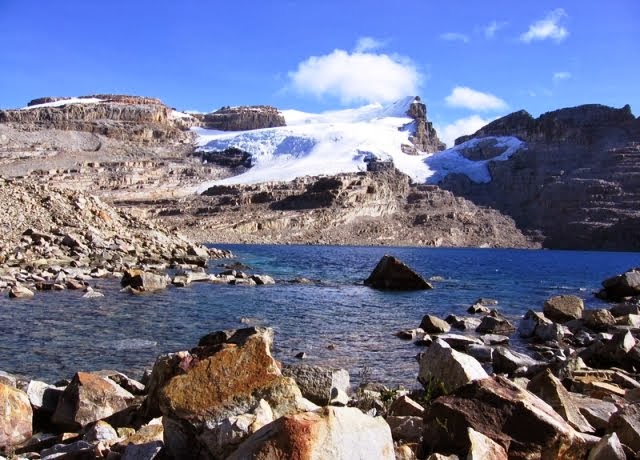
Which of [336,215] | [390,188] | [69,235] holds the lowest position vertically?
[69,235]

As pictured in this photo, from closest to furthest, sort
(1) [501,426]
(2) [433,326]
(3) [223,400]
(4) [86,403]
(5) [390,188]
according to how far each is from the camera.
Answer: (3) [223,400]
(1) [501,426]
(4) [86,403]
(2) [433,326]
(5) [390,188]

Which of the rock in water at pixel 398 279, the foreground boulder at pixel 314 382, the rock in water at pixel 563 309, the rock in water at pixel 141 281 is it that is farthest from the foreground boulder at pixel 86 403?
the rock in water at pixel 398 279

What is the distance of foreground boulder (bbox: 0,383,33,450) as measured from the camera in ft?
24.0

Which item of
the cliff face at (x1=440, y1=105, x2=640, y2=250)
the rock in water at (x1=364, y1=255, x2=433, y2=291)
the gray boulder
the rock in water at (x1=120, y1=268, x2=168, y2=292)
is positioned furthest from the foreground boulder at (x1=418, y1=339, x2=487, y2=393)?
the cliff face at (x1=440, y1=105, x2=640, y2=250)

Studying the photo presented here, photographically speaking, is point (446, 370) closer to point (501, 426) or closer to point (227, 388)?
point (501, 426)

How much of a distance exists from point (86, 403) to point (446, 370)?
15.7 ft

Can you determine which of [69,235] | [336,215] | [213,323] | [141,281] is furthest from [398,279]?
[336,215]

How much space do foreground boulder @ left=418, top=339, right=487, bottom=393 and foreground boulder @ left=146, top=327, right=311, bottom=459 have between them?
2661 millimetres

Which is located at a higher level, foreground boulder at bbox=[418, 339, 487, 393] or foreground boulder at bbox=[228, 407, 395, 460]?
foreground boulder at bbox=[228, 407, 395, 460]

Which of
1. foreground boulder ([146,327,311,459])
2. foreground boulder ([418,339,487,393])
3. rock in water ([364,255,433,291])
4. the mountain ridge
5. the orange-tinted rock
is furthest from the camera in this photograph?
the mountain ridge

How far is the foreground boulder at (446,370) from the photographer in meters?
7.79

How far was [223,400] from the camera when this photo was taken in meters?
5.41

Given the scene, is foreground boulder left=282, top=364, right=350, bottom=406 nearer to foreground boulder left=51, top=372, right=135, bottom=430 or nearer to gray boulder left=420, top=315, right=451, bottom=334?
foreground boulder left=51, top=372, right=135, bottom=430

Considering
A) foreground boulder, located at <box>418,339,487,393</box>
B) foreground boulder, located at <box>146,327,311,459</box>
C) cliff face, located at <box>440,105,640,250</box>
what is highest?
cliff face, located at <box>440,105,640,250</box>
